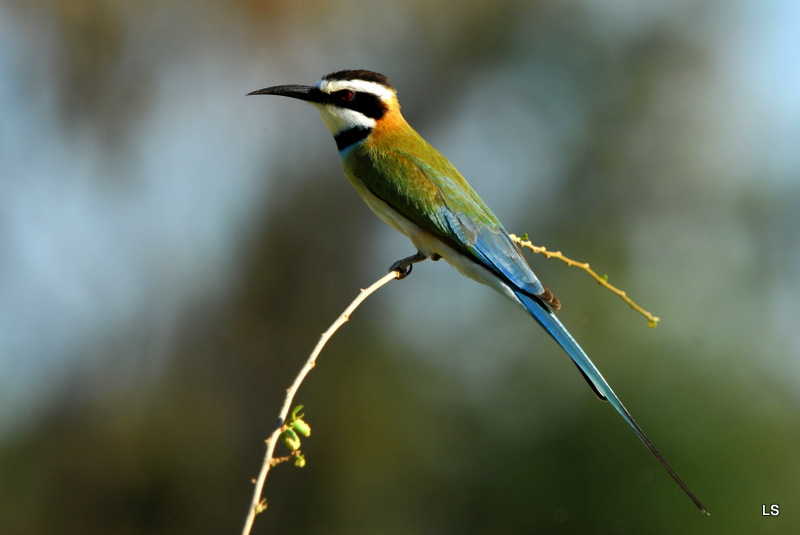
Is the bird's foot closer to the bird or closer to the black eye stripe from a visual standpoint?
the bird

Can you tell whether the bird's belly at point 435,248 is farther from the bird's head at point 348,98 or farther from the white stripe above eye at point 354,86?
the white stripe above eye at point 354,86

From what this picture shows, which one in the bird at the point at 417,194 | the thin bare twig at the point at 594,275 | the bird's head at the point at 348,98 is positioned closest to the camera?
the thin bare twig at the point at 594,275

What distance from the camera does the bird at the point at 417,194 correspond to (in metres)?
2.87

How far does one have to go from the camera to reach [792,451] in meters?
6.75

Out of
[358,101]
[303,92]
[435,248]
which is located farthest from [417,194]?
[303,92]

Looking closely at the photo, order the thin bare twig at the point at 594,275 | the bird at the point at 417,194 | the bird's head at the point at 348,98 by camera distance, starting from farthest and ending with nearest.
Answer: the bird's head at the point at 348,98 → the bird at the point at 417,194 → the thin bare twig at the point at 594,275

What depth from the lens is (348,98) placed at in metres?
3.40

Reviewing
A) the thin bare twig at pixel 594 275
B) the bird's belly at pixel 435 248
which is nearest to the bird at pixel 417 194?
the bird's belly at pixel 435 248

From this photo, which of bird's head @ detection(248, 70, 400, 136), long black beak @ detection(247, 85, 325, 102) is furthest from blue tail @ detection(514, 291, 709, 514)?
long black beak @ detection(247, 85, 325, 102)

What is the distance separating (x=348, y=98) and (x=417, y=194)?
546 millimetres

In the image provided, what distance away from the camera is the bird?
2.87m

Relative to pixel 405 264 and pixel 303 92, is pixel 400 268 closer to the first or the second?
pixel 405 264

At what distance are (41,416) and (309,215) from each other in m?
3.32

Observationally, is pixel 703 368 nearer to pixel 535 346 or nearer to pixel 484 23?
pixel 535 346
